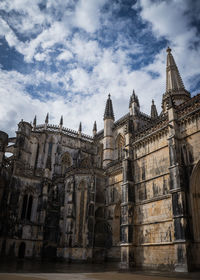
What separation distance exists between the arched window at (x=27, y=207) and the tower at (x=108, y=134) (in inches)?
484

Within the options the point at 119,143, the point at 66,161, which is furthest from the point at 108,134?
the point at 66,161

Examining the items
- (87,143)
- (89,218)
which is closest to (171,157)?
(89,218)

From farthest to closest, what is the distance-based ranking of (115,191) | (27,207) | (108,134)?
(108,134) < (27,207) < (115,191)

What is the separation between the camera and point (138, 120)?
3597 cm

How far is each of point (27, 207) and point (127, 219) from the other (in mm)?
15682

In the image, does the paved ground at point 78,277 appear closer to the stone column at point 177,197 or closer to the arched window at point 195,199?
the stone column at point 177,197

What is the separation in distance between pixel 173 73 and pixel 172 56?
3.27 m

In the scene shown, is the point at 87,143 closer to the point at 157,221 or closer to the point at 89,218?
the point at 89,218

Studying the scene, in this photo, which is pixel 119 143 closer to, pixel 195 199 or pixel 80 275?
pixel 195 199

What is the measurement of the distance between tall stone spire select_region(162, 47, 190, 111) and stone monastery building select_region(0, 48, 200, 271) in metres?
0.13

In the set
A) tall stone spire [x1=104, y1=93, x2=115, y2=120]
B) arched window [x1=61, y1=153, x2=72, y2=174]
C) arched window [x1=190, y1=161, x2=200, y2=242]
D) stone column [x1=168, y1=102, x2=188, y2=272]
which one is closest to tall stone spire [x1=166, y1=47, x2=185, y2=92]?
tall stone spire [x1=104, y1=93, x2=115, y2=120]

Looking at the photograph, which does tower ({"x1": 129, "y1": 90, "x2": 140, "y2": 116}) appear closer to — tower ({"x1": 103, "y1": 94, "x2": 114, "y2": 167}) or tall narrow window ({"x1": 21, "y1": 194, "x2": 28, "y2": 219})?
tower ({"x1": 103, "y1": 94, "x2": 114, "y2": 167})

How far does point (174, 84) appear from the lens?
30391 millimetres

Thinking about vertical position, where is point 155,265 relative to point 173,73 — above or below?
below
